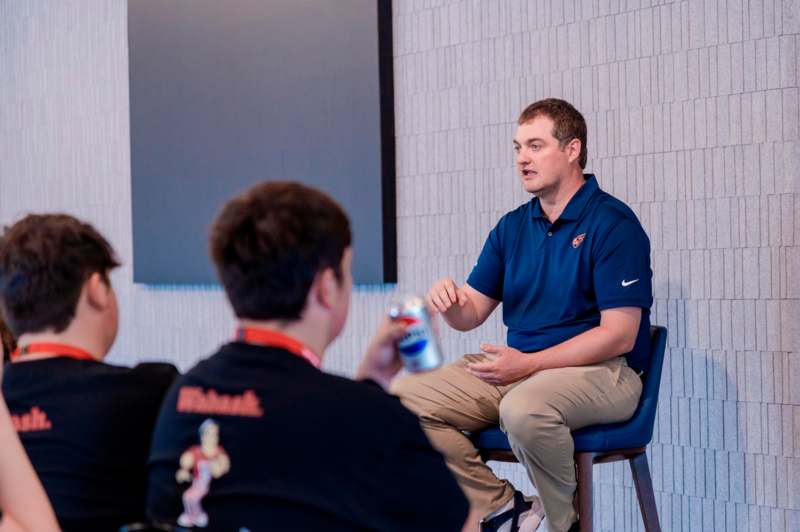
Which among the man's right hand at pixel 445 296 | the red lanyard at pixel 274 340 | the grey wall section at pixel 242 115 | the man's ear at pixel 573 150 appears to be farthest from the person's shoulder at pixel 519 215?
the red lanyard at pixel 274 340

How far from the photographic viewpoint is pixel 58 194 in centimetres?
565

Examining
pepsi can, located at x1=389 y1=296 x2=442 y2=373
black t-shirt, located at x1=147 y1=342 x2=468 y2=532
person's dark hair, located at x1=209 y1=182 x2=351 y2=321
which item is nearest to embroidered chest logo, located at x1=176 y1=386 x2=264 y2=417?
black t-shirt, located at x1=147 y1=342 x2=468 y2=532

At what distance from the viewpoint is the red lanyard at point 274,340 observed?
4.66ft

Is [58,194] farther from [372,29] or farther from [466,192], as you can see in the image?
[466,192]

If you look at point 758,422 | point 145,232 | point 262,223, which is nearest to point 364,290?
point 145,232

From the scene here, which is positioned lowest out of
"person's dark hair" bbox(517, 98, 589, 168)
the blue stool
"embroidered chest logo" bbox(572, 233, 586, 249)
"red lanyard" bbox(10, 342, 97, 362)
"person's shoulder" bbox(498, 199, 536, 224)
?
the blue stool

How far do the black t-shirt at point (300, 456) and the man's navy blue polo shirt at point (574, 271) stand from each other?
A: 1.51 m

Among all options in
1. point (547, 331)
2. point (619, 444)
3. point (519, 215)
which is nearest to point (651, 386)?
point (619, 444)

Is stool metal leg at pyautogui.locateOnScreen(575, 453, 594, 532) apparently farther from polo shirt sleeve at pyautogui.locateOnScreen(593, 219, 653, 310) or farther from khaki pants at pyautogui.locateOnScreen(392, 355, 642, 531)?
polo shirt sleeve at pyautogui.locateOnScreen(593, 219, 653, 310)

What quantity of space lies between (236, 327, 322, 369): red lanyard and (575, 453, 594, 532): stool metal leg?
138cm

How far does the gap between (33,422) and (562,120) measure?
1.91 meters

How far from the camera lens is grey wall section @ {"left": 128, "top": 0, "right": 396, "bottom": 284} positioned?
→ 163 inches

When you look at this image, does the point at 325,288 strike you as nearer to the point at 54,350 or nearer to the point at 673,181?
the point at 54,350

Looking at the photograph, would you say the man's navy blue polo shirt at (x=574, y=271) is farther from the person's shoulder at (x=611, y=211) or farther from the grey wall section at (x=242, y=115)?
the grey wall section at (x=242, y=115)
